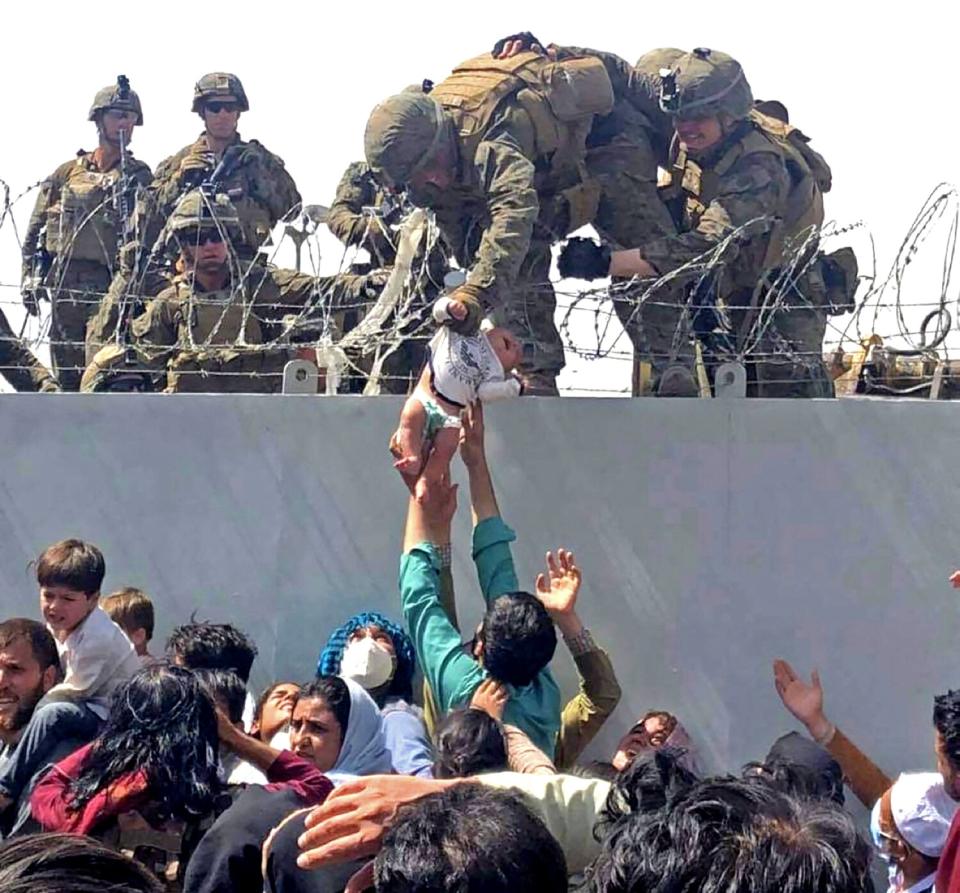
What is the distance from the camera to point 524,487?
5.49 m

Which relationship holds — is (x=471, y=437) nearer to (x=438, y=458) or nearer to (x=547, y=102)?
(x=438, y=458)

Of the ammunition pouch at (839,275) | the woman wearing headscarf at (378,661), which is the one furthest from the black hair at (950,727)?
the ammunition pouch at (839,275)

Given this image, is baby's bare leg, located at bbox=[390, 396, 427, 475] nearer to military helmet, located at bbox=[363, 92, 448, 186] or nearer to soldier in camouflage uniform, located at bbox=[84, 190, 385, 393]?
military helmet, located at bbox=[363, 92, 448, 186]

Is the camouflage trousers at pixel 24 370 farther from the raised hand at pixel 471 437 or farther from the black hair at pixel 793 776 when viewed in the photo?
the black hair at pixel 793 776

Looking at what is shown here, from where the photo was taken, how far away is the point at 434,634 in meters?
4.67

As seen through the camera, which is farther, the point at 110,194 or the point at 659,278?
the point at 110,194

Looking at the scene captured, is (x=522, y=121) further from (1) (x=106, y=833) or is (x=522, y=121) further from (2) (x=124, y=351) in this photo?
(1) (x=106, y=833)

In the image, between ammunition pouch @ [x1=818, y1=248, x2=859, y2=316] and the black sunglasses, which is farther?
the black sunglasses

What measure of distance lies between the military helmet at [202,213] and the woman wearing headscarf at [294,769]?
3890mm

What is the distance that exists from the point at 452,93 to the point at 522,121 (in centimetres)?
31

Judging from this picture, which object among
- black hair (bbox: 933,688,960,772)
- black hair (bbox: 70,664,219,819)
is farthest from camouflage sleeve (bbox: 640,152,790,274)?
black hair (bbox: 70,664,219,819)

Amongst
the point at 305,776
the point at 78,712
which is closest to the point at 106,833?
the point at 305,776

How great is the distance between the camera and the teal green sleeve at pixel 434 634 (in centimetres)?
448

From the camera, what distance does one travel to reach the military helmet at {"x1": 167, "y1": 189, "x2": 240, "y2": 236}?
7281 mm
